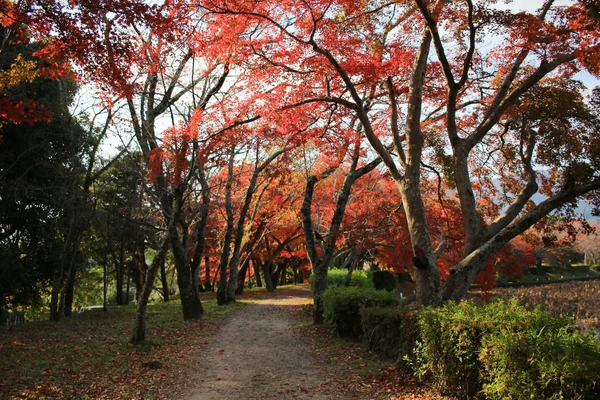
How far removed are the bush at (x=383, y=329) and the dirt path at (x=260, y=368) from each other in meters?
1.14

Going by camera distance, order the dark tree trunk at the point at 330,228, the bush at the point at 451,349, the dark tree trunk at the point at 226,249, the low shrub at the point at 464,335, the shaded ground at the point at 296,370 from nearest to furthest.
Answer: the low shrub at the point at 464,335 < the bush at the point at 451,349 < the shaded ground at the point at 296,370 < the dark tree trunk at the point at 330,228 < the dark tree trunk at the point at 226,249

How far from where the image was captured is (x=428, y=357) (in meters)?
5.41

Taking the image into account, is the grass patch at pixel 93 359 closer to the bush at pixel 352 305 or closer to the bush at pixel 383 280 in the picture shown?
the bush at pixel 352 305

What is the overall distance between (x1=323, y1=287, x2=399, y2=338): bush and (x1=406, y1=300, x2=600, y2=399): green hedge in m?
3.08

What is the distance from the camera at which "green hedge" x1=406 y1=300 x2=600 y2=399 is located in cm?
343

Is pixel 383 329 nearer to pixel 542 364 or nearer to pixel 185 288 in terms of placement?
pixel 542 364

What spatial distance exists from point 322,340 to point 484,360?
5.68 meters

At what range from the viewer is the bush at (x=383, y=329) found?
6875 millimetres

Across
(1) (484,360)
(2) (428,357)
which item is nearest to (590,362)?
(1) (484,360)

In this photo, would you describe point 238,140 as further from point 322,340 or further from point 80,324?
point 80,324

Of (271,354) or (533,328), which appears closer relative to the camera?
(533,328)

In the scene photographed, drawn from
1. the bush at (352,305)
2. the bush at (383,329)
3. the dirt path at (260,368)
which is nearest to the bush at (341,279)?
the dirt path at (260,368)

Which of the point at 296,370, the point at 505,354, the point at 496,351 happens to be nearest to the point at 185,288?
the point at 296,370

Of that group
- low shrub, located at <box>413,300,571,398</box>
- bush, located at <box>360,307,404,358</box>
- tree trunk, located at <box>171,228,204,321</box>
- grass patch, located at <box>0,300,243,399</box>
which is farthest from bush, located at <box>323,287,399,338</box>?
tree trunk, located at <box>171,228,204,321</box>
